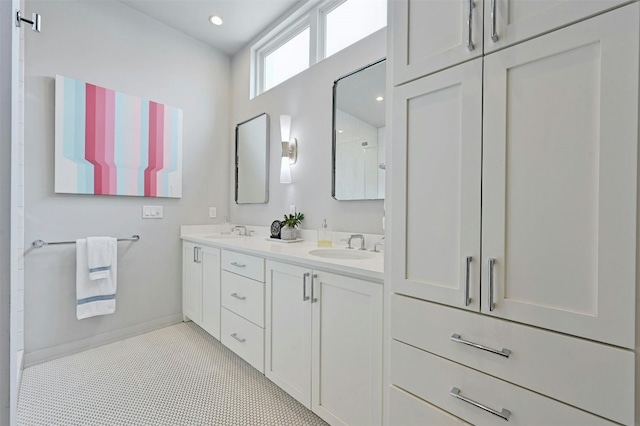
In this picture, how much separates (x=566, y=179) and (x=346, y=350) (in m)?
1.06

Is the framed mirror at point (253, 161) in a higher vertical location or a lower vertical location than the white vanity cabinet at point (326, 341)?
higher

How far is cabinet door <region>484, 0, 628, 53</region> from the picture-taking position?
2.34ft

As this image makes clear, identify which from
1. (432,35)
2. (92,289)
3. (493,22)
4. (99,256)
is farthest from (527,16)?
(92,289)

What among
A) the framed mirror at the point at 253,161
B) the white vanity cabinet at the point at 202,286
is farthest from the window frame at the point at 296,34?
the white vanity cabinet at the point at 202,286

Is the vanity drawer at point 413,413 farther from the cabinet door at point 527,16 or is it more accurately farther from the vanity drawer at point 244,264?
the cabinet door at point 527,16

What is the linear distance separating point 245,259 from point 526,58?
1749 millimetres

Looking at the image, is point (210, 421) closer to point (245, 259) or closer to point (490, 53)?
point (245, 259)

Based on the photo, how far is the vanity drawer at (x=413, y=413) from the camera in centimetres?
97

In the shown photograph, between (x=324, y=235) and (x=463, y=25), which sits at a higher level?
(x=463, y=25)

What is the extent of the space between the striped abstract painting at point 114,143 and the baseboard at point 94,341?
1187 mm

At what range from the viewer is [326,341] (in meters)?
1.41

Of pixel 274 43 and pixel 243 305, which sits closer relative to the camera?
pixel 243 305

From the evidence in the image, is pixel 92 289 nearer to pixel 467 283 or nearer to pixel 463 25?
pixel 467 283

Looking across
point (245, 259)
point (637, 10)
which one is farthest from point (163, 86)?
point (637, 10)
